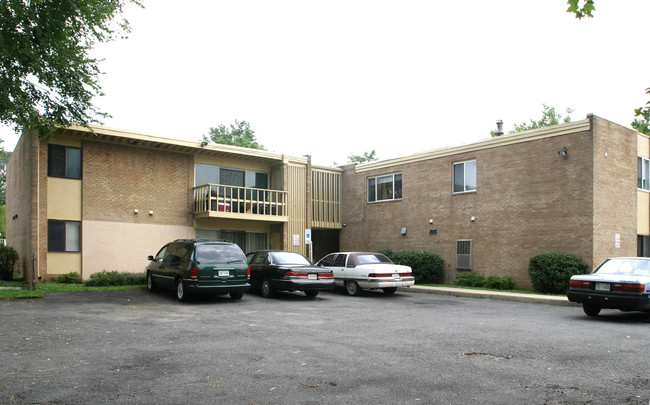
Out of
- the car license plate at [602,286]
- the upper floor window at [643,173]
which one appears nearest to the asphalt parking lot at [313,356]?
the car license plate at [602,286]

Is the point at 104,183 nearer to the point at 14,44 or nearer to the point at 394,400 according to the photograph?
the point at 14,44

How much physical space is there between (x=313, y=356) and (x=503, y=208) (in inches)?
623

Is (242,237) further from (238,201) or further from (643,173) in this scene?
(643,173)

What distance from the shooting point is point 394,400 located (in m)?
5.46

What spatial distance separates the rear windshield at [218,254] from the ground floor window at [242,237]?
9004mm

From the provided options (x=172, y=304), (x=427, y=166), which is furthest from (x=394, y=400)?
(x=427, y=166)

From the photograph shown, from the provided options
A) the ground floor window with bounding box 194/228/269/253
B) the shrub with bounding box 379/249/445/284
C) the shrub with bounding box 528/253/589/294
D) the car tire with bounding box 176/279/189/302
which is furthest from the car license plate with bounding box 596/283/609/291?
the ground floor window with bounding box 194/228/269/253

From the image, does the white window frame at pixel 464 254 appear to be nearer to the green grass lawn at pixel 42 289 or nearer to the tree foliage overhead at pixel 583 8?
the green grass lawn at pixel 42 289

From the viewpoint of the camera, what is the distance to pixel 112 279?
19000 mm

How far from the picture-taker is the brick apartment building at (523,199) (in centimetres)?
1916

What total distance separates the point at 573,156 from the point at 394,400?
54.6 ft

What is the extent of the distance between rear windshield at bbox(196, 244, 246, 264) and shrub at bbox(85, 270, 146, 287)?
584cm

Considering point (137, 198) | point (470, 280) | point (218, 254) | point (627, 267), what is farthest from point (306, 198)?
point (627, 267)

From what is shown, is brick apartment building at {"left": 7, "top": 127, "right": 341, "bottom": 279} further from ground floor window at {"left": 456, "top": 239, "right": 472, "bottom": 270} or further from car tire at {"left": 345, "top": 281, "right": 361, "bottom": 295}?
ground floor window at {"left": 456, "top": 239, "right": 472, "bottom": 270}
